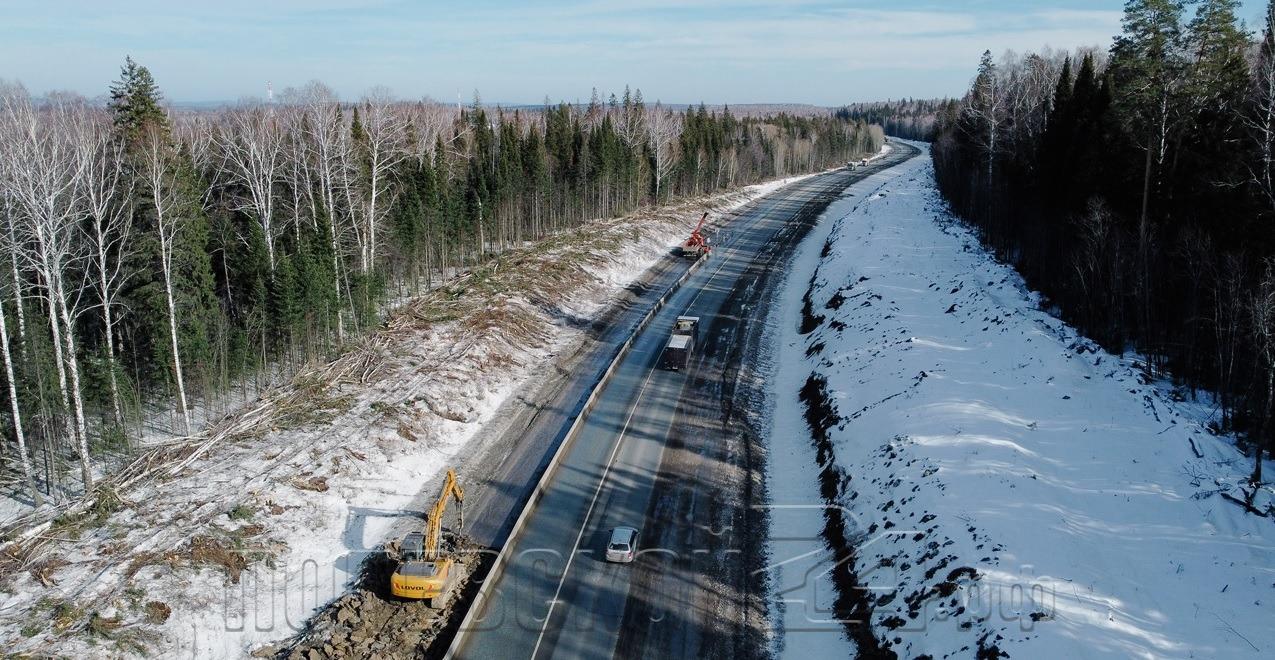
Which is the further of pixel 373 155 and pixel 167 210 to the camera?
pixel 373 155

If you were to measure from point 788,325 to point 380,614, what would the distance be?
3418 centimetres

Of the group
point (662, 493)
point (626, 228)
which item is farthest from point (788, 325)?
point (626, 228)

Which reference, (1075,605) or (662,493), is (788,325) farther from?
(1075,605)

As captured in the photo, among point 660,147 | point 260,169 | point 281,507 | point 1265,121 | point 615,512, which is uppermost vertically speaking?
point 660,147

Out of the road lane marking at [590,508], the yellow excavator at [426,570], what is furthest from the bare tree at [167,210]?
the road lane marking at [590,508]

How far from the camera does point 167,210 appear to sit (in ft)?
105

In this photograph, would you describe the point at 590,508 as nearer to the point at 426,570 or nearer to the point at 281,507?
the point at 426,570

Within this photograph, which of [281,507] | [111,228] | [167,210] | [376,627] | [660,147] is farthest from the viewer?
[660,147]

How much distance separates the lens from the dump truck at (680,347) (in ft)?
126

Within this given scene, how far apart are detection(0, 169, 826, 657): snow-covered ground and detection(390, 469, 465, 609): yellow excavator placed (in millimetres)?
2282

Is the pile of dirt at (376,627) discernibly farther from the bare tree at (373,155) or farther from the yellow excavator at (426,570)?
the bare tree at (373,155)

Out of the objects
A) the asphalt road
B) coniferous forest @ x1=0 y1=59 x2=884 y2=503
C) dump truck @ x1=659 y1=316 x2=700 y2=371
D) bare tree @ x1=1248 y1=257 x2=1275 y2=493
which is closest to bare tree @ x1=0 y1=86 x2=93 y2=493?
coniferous forest @ x1=0 y1=59 x2=884 y2=503

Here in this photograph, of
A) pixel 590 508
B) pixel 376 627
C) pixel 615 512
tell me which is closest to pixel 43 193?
pixel 376 627

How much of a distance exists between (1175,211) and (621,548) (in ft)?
96.9
